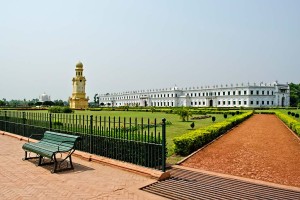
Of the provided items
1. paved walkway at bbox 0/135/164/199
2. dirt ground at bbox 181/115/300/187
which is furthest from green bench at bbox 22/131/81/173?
dirt ground at bbox 181/115/300/187

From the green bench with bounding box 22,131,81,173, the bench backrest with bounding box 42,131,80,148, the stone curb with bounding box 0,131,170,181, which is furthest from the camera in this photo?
the bench backrest with bounding box 42,131,80,148

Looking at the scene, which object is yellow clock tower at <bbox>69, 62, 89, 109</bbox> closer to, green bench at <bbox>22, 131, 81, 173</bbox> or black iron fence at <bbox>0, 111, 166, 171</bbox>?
black iron fence at <bbox>0, 111, 166, 171</bbox>

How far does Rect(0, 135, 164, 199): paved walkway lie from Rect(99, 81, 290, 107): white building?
90335mm

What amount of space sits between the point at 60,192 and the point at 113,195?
1.11 meters

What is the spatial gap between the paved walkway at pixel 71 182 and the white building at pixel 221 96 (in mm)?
90335

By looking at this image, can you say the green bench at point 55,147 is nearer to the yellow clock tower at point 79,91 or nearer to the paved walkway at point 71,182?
the paved walkway at point 71,182

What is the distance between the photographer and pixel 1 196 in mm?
5250

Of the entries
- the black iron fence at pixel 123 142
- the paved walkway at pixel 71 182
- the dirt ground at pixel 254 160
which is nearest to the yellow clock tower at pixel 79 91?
the black iron fence at pixel 123 142

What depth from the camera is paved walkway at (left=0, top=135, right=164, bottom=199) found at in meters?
Answer: 5.36

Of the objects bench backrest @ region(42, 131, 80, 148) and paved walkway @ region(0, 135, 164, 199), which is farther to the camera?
bench backrest @ region(42, 131, 80, 148)

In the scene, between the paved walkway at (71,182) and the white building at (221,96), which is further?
the white building at (221,96)

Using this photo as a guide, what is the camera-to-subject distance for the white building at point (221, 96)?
91625mm

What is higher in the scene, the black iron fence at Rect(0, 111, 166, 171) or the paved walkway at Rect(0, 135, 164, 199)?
the black iron fence at Rect(0, 111, 166, 171)

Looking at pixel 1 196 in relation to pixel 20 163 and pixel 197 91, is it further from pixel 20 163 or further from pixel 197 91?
pixel 197 91
